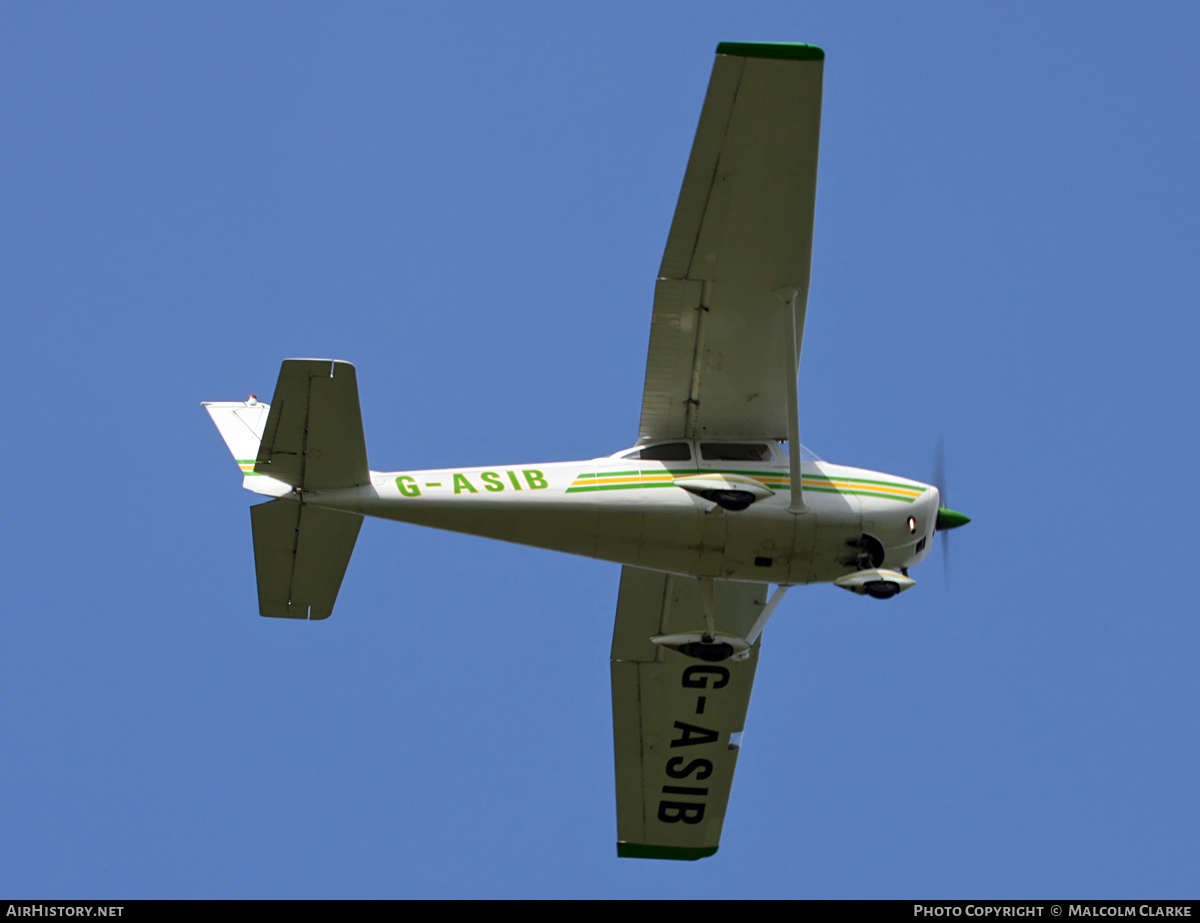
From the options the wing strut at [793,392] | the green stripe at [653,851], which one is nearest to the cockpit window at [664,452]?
the wing strut at [793,392]

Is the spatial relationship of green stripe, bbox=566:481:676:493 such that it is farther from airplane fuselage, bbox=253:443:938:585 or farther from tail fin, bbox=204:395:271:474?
tail fin, bbox=204:395:271:474

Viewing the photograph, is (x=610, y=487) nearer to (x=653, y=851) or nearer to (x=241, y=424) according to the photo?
(x=241, y=424)

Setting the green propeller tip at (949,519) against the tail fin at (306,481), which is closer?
the tail fin at (306,481)

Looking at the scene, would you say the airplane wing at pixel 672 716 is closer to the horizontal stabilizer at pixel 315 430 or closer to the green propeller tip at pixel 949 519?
the green propeller tip at pixel 949 519

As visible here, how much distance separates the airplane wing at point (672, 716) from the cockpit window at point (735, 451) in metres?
2.10

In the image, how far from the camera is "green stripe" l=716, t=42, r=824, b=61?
39.4 ft

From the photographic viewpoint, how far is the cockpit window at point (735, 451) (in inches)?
565

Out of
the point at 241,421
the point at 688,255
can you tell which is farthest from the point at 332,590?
the point at 688,255

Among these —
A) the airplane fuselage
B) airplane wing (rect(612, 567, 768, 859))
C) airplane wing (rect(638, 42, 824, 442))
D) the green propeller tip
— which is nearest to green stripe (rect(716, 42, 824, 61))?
airplane wing (rect(638, 42, 824, 442))

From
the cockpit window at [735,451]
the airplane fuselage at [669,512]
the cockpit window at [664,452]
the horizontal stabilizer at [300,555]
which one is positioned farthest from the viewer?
the cockpit window at [735,451]

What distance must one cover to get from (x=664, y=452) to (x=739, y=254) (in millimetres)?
2293

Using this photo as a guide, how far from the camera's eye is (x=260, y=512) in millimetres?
13336

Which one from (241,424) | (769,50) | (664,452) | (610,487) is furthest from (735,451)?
(241,424)
